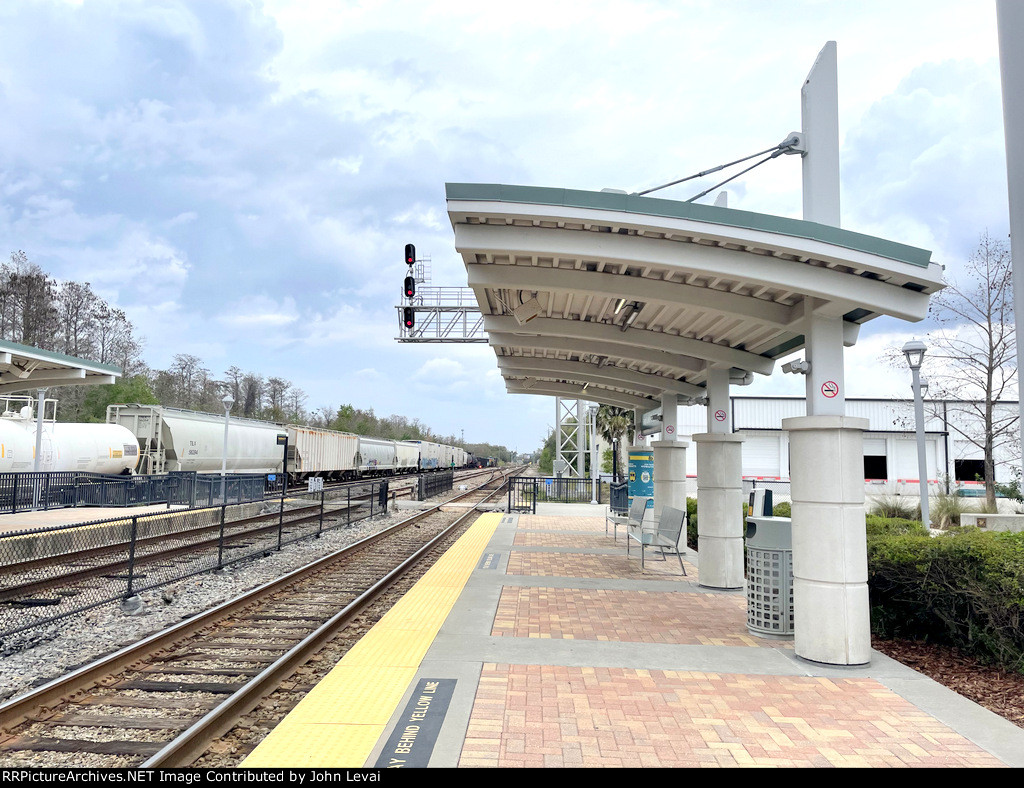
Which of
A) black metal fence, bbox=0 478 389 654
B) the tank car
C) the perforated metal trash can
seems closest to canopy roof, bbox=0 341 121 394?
black metal fence, bbox=0 478 389 654

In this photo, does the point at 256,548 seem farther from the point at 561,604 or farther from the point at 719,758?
the point at 719,758

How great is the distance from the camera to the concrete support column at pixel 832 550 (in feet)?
19.5

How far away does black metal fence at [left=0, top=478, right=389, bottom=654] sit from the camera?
7746mm

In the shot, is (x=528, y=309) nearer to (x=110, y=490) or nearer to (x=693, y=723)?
(x=693, y=723)

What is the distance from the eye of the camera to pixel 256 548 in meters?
13.4

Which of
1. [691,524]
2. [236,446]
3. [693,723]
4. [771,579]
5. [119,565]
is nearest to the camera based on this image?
[693,723]

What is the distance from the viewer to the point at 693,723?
14.6 ft

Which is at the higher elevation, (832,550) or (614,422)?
(614,422)

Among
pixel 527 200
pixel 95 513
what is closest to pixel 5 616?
pixel 527 200

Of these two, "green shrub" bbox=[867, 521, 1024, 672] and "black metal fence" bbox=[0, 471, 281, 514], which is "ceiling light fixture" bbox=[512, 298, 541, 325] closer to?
"green shrub" bbox=[867, 521, 1024, 672]

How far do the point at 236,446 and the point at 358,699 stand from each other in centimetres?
2733

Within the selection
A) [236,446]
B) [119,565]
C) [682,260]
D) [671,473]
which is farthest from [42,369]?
[236,446]

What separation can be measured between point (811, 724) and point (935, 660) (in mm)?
2766

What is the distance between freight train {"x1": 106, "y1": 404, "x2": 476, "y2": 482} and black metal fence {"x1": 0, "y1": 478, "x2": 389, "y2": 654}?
10.9 metres
